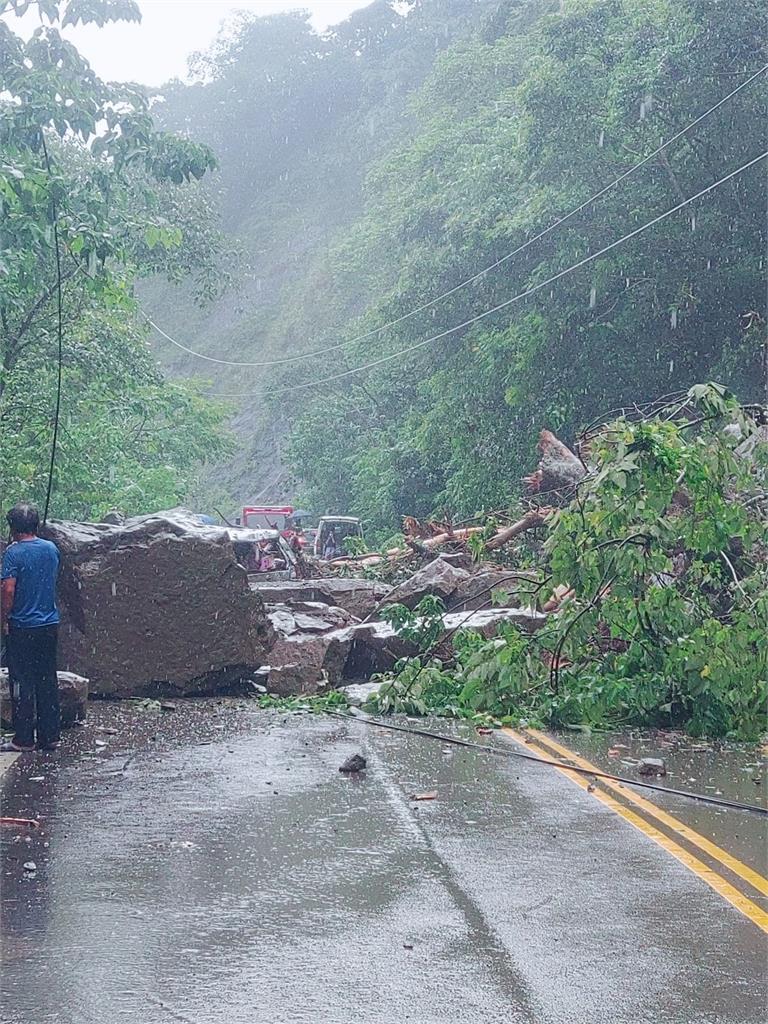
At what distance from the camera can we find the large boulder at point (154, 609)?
12664 mm

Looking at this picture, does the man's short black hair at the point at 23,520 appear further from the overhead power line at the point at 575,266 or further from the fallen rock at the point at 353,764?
the overhead power line at the point at 575,266

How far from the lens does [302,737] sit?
1095 cm

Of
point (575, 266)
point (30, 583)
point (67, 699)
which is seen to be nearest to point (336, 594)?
point (67, 699)

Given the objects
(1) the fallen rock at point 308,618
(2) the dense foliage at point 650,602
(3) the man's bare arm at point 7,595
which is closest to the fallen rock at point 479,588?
(1) the fallen rock at point 308,618

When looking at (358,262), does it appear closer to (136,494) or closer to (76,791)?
(136,494)

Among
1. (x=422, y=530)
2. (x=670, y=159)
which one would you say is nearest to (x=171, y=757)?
(x=422, y=530)

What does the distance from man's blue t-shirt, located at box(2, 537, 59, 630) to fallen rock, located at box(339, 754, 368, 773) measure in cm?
249

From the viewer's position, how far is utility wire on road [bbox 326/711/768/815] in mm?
8125

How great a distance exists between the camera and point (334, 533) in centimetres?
4178

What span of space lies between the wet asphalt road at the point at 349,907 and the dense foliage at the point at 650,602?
8.03ft

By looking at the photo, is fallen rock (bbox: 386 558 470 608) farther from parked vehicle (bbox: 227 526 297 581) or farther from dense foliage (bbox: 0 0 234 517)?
parked vehicle (bbox: 227 526 297 581)

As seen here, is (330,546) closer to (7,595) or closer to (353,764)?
(7,595)

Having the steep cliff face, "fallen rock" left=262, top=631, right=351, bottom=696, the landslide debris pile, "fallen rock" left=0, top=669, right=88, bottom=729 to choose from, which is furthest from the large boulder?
the steep cliff face

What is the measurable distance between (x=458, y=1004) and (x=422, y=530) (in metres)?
21.3
